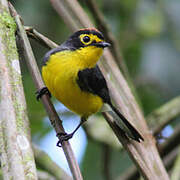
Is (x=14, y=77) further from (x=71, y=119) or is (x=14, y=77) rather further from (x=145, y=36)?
(x=145, y=36)

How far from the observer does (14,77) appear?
5.10 feet

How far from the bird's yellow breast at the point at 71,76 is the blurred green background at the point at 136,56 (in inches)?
37.8

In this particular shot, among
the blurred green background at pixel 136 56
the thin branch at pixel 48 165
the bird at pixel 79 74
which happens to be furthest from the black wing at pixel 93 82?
the blurred green background at pixel 136 56

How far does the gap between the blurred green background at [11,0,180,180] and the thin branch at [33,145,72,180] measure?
0.51 m

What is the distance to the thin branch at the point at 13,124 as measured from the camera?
1.12m

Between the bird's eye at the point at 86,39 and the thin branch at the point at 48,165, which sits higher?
the bird's eye at the point at 86,39

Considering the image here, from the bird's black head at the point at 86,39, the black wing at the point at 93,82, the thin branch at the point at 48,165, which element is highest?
the bird's black head at the point at 86,39

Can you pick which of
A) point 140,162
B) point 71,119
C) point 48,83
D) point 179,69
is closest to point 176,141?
point 179,69

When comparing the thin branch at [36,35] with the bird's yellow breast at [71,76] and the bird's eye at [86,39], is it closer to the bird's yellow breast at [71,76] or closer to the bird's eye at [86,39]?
the bird's yellow breast at [71,76]

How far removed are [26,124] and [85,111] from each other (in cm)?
167

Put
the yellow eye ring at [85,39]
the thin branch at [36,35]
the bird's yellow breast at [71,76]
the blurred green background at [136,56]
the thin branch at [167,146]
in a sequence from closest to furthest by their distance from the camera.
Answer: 1. the thin branch at [36,35]
2. the bird's yellow breast at [71,76]
3. the yellow eye ring at [85,39]
4. the thin branch at [167,146]
5. the blurred green background at [136,56]

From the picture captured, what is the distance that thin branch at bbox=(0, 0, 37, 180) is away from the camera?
112 centimetres

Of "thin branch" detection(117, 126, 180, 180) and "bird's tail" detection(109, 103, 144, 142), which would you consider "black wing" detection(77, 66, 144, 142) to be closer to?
"bird's tail" detection(109, 103, 144, 142)

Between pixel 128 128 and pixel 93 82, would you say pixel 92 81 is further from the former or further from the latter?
pixel 128 128
